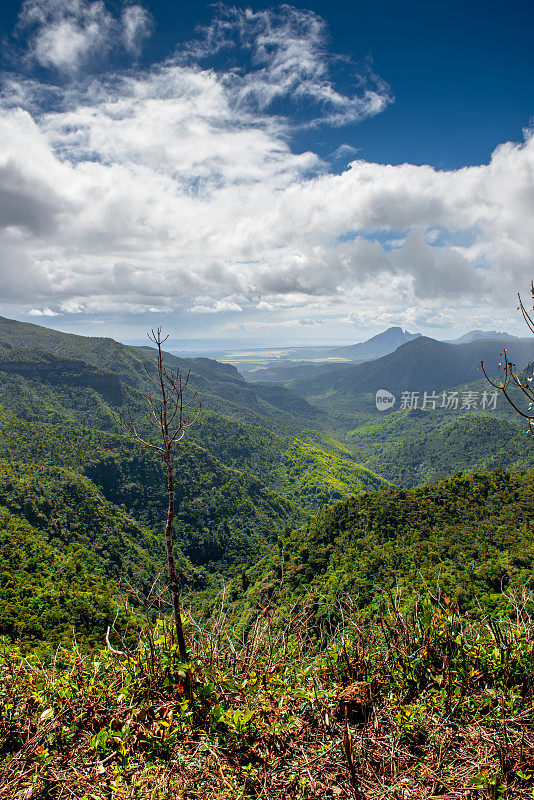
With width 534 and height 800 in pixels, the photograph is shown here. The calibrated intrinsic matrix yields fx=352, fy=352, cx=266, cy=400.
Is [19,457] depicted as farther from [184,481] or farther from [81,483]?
[184,481]

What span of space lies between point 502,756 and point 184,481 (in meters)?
76.8

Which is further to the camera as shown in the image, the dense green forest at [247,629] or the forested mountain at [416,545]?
the forested mountain at [416,545]

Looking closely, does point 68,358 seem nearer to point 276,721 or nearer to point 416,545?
point 416,545

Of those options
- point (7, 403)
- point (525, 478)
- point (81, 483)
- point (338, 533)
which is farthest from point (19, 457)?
point (525, 478)

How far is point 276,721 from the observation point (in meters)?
3.29

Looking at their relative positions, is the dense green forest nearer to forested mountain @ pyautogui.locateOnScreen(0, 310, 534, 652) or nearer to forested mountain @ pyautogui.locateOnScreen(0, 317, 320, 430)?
forested mountain @ pyautogui.locateOnScreen(0, 310, 534, 652)

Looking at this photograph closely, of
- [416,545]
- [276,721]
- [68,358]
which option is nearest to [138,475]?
[416,545]

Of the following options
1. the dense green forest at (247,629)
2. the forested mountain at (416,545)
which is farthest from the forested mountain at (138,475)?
the forested mountain at (416,545)

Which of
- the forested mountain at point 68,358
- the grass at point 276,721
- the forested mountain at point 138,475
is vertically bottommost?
the forested mountain at point 138,475

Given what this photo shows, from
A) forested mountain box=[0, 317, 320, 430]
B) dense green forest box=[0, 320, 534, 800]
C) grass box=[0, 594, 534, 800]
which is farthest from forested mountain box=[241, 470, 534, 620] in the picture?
forested mountain box=[0, 317, 320, 430]

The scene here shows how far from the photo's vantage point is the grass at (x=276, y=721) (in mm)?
2727

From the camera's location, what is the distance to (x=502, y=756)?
2744mm

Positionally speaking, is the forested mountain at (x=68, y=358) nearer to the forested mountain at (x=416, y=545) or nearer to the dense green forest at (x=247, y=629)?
the dense green forest at (x=247, y=629)

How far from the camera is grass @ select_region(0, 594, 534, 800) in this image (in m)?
2.73
